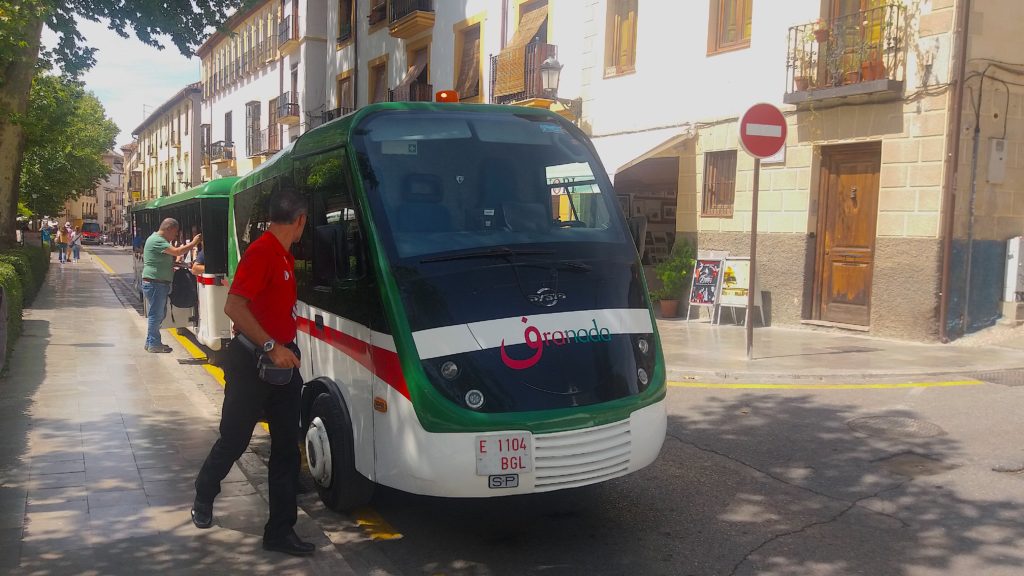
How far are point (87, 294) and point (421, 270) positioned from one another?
58.8 ft

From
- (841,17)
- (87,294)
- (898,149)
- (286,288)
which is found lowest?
(87,294)

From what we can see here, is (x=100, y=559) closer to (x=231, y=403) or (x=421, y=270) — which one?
(x=231, y=403)

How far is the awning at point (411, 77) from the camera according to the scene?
23672 mm

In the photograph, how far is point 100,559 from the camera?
163 inches

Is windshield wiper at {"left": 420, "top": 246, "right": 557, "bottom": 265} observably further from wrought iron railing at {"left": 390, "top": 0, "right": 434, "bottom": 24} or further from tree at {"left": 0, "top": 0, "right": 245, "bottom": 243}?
wrought iron railing at {"left": 390, "top": 0, "right": 434, "bottom": 24}

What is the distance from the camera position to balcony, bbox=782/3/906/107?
1138cm

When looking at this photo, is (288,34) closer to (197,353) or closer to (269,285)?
(197,353)

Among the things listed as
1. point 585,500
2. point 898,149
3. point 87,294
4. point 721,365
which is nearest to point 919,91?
point 898,149

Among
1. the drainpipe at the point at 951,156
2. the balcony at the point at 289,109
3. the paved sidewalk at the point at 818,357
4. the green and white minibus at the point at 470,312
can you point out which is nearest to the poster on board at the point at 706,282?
the paved sidewalk at the point at 818,357

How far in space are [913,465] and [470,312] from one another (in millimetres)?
3417

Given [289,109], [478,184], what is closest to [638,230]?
[478,184]

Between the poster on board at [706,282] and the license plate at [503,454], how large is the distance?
9910 mm

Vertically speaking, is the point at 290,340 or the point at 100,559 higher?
the point at 290,340

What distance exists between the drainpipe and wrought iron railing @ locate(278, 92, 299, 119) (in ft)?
86.2
